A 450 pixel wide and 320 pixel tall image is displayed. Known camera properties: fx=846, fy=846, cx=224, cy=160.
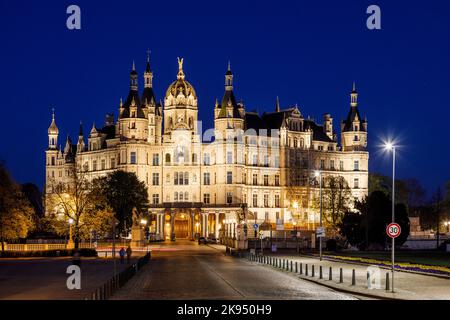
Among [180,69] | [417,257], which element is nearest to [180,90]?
[180,69]

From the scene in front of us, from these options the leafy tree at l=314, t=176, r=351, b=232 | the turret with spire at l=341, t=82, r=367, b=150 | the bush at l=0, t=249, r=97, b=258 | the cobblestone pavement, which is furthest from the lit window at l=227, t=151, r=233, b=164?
the cobblestone pavement

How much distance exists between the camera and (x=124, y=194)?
4648 inches

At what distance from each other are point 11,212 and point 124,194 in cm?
4370

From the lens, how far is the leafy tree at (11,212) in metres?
74.4

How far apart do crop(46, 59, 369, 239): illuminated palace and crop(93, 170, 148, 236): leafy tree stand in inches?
575

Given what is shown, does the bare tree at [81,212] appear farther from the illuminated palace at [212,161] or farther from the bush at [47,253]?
the illuminated palace at [212,161]

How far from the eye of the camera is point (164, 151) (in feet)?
473

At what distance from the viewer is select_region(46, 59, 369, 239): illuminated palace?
14050 cm

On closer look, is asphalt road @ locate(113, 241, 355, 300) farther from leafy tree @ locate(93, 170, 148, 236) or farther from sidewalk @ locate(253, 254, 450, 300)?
leafy tree @ locate(93, 170, 148, 236)

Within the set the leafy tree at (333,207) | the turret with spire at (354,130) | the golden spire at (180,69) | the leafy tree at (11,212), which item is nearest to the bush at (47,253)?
the leafy tree at (11,212)

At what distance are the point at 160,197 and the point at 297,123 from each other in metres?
28.0
